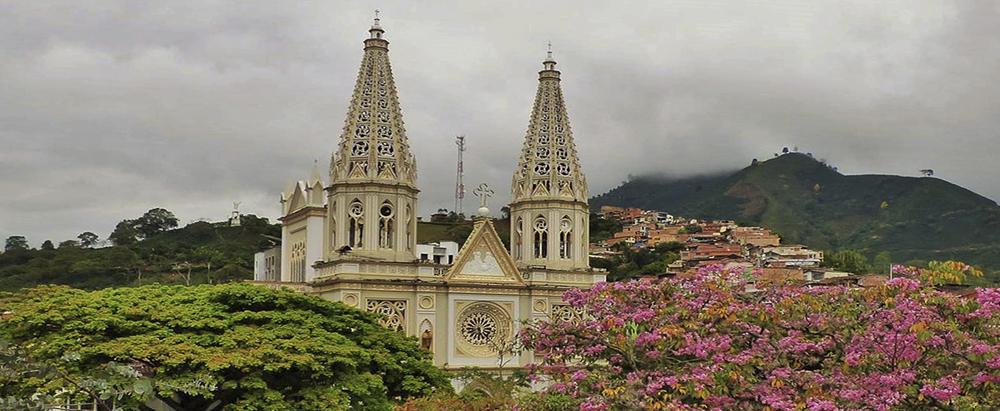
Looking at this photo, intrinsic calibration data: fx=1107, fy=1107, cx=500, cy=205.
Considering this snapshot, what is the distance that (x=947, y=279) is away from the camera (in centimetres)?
1273

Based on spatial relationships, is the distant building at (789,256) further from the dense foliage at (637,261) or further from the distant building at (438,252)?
the distant building at (438,252)

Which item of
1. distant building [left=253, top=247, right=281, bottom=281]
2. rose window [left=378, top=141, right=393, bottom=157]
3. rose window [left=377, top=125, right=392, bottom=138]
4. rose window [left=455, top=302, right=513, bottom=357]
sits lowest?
rose window [left=455, top=302, right=513, bottom=357]

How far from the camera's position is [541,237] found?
35156 millimetres

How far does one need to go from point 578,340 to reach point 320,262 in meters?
18.1

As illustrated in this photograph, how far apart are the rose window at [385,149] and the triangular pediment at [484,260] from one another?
11.3 ft

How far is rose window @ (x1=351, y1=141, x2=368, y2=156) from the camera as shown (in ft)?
105

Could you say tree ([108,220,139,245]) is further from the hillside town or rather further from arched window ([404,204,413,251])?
arched window ([404,204,413,251])

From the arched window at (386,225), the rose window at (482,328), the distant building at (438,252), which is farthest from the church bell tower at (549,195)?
the distant building at (438,252)

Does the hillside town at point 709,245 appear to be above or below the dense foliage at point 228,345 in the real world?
above

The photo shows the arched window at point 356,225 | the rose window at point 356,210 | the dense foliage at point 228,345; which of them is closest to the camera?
the dense foliage at point 228,345

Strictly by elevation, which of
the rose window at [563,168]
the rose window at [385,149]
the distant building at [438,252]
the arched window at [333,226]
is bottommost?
the distant building at [438,252]

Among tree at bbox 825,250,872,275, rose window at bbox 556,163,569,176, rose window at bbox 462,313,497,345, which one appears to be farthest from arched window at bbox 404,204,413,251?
tree at bbox 825,250,872,275

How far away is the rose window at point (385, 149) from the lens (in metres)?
32.0

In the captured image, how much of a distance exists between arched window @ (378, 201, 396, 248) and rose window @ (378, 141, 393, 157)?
55.0 inches
